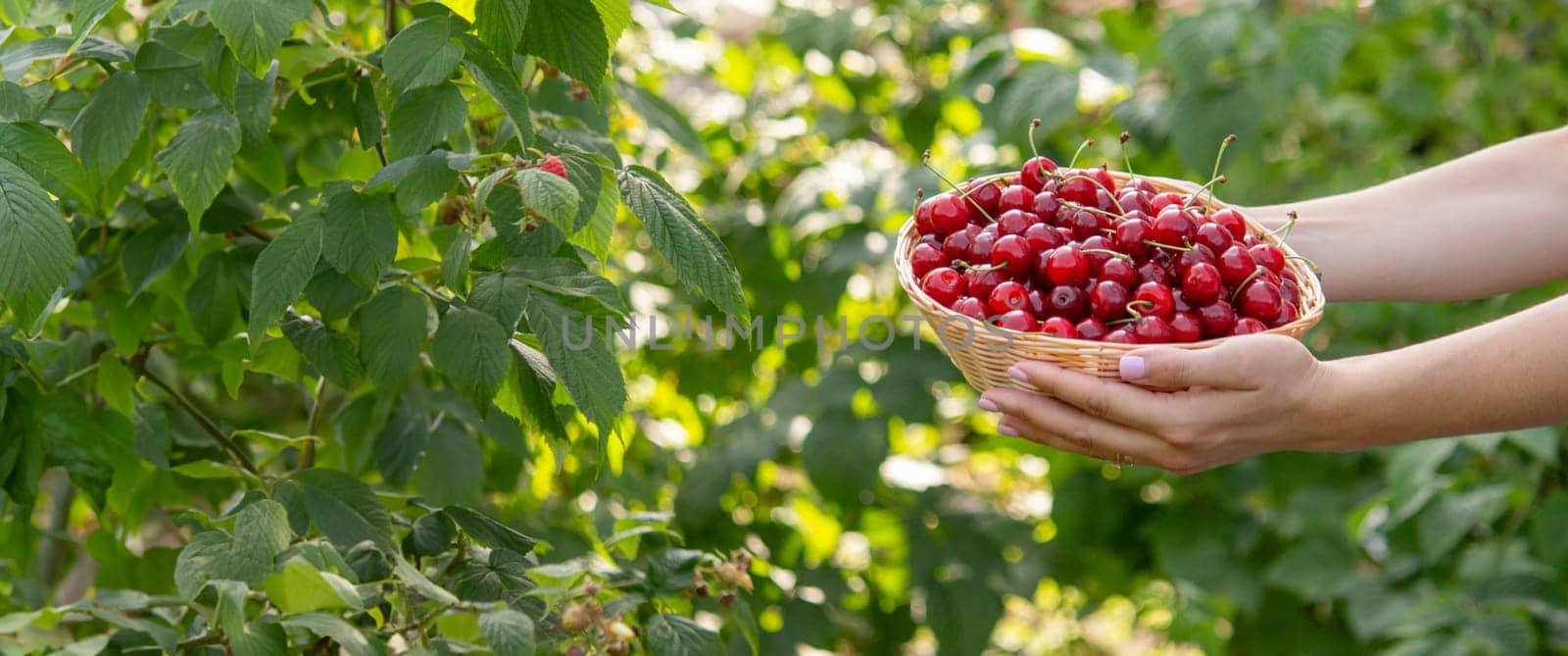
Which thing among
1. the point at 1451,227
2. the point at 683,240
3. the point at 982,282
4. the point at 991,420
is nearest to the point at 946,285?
the point at 982,282

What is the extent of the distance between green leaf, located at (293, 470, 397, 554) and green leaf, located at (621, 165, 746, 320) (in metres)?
0.35

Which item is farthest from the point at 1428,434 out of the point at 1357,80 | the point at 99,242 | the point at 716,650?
the point at 1357,80

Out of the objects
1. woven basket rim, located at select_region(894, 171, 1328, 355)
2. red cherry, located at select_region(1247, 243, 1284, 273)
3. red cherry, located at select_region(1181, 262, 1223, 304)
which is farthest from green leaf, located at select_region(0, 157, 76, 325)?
red cherry, located at select_region(1247, 243, 1284, 273)

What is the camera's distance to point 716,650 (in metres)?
1.17

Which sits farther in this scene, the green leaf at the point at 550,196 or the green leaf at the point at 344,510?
the green leaf at the point at 344,510

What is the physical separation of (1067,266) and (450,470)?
69cm

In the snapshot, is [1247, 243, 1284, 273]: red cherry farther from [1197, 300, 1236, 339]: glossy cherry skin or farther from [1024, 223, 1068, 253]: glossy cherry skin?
[1024, 223, 1068, 253]: glossy cherry skin

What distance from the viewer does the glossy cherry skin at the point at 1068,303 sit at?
4.54 feet

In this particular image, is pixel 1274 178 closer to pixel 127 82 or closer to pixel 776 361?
pixel 776 361

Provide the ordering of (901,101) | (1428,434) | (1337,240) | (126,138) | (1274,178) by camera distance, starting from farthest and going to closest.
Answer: (1274,178)
(901,101)
(1337,240)
(1428,434)
(126,138)

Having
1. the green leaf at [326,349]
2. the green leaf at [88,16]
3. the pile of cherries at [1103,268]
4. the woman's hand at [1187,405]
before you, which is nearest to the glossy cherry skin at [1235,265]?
the pile of cherries at [1103,268]

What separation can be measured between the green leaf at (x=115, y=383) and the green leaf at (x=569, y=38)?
1.94ft

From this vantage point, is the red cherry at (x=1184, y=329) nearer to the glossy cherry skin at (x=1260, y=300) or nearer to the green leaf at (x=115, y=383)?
the glossy cherry skin at (x=1260, y=300)

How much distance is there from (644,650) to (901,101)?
1679mm
